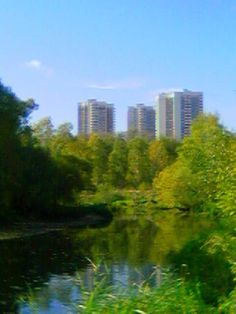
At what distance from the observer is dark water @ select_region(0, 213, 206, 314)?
15.7 meters

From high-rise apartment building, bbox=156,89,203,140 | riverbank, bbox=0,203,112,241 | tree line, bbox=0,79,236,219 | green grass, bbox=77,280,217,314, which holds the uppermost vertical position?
high-rise apartment building, bbox=156,89,203,140

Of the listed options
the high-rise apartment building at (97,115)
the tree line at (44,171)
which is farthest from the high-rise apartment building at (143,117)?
the tree line at (44,171)

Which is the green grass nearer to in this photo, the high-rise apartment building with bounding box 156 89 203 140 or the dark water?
the dark water

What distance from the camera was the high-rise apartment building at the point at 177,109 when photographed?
380 ft

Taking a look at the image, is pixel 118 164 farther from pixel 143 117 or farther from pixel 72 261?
pixel 143 117

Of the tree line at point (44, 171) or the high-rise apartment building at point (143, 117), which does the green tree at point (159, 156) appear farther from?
the high-rise apartment building at point (143, 117)

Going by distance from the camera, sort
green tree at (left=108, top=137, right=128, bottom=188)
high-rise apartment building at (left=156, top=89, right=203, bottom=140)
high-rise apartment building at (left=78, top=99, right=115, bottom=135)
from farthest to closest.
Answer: high-rise apartment building at (left=78, top=99, right=115, bottom=135), high-rise apartment building at (left=156, top=89, right=203, bottom=140), green tree at (left=108, top=137, right=128, bottom=188)

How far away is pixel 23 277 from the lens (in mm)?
19594

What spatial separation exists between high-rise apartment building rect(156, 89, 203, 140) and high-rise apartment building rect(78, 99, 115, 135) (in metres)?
12.7

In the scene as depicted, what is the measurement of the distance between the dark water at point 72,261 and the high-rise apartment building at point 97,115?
94.5 meters

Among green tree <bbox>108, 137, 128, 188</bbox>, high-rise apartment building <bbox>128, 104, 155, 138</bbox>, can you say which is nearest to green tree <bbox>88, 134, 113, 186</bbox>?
green tree <bbox>108, 137, 128, 188</bbox>

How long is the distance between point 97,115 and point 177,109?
22237mm

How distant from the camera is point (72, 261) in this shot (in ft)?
77.8

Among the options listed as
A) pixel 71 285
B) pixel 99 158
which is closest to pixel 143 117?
pixel 99 158
